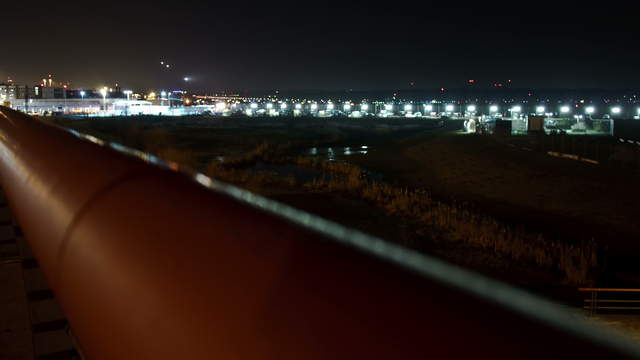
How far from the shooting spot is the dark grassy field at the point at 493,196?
65.7ft

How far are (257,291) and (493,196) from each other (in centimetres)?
3371

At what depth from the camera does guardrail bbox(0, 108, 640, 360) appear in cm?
124

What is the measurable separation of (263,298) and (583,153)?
53011 mm

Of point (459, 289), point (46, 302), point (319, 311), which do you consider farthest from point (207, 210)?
point (46, 302)

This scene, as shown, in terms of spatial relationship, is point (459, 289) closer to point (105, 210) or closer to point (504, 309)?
point (504, 309)

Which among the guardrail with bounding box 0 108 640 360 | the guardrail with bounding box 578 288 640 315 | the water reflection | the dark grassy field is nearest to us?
the guardrail with bounding box 0 108 640 360

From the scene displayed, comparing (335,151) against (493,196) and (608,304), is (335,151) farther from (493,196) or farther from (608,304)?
(608,304)

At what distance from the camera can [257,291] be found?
1.62m

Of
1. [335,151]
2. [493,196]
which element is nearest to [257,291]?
[493,196]

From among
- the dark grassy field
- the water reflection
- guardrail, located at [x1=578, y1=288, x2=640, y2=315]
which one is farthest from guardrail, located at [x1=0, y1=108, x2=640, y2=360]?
the water reflection

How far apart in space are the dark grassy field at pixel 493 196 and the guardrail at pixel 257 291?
50.5 ft

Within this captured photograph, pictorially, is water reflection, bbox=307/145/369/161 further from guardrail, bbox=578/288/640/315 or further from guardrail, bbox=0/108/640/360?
guardrail, bbox=0/108/640/360

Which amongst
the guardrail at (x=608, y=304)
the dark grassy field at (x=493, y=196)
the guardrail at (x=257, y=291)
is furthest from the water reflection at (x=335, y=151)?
the guardrail at (x=257, y=291)

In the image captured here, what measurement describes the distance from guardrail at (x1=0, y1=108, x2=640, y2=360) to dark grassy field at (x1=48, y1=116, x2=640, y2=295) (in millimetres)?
15400
